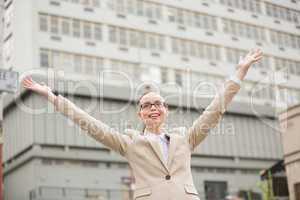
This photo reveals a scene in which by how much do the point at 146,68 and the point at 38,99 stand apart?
28.4 ft

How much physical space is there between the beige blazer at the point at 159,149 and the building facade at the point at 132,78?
24.5 meters

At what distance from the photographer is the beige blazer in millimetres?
3949

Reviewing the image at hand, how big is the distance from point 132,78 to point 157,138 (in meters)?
31.6

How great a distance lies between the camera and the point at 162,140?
4.21 meters

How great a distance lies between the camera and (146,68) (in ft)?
121

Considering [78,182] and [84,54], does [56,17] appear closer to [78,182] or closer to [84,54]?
[84,54]

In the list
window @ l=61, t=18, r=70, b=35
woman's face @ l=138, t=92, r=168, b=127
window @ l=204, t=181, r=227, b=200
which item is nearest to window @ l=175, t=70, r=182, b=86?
window @ l=204, t=181, r=227, b=200

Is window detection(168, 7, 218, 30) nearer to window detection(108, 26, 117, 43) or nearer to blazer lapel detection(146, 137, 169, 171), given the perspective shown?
window detection(108, 26, 117, 43)

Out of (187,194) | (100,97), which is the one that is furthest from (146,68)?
(187,194)

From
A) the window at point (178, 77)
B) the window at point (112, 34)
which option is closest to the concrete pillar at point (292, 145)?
the window at point (112, 34)

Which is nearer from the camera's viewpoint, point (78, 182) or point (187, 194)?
point (187, 194)

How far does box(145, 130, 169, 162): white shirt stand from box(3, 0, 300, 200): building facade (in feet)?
80.6

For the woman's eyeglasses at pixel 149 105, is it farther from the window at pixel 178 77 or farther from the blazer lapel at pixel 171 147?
the window at pixel 178 77

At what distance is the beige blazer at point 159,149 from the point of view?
3.95 metres
